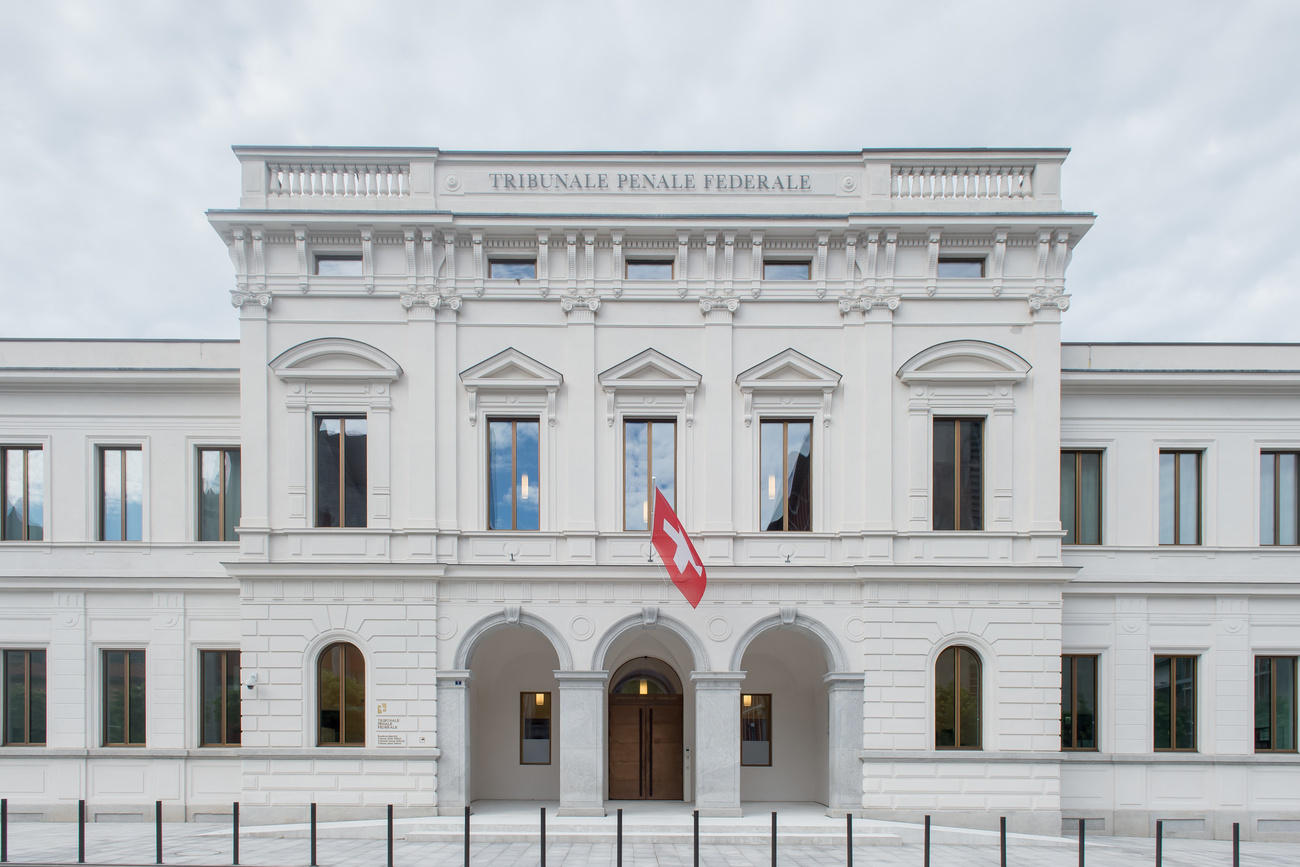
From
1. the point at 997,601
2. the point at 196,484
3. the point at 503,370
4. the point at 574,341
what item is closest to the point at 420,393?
the point at 503,370

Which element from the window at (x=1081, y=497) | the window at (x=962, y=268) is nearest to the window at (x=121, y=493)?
the window at (x=962, y=268)

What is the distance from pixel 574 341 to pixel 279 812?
11.2 metres

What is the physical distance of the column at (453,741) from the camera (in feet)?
55.3

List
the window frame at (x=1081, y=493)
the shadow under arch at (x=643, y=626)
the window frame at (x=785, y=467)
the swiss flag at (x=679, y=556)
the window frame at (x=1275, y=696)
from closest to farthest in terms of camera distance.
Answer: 1. the swiss flag at (x=679, y=556)
2. the shadow under arch at (x=643, y=626)
3. the window frame at (x=785, y=467)
4. the window frame at (x=1275, y=696)
5. the window frame at (x=1081, y=493)

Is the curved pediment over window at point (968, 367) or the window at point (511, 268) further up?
the window at point (511, 268)

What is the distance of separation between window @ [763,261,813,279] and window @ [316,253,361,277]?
890 centimetres

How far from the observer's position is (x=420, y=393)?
57.8 feet

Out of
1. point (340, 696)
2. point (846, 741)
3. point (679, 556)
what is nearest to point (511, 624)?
point (340, 696)

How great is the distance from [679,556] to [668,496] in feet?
6.43

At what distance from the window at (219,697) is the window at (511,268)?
10.1 metres

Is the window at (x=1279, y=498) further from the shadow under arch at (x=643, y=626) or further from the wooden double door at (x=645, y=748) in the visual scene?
the wooden double door at (x=645, y=748)

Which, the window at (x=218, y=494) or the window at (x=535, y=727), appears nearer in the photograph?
the window at (x=218, y=494)

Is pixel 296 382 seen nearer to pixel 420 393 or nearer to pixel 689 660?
pixel 420 393

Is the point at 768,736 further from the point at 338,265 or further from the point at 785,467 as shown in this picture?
the point at 338,265
